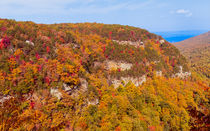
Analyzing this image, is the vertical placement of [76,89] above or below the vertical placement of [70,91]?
above

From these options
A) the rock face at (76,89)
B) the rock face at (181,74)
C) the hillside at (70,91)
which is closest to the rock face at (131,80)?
the hillside at (70,91)

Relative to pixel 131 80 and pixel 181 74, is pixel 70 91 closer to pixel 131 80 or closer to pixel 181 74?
pixel 131 80

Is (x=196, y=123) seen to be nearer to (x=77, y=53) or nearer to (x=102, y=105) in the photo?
(x=102, y=105)

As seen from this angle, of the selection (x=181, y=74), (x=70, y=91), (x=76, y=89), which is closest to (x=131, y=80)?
(x=76, y=89)

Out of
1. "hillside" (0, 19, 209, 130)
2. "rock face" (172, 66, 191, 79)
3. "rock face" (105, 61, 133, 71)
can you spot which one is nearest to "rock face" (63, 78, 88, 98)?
"hillside" (0, 19, 209, 130)

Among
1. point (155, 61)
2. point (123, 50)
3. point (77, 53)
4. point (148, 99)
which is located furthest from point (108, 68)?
point (155, 61)

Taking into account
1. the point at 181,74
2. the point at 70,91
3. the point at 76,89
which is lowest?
the point at 181,74

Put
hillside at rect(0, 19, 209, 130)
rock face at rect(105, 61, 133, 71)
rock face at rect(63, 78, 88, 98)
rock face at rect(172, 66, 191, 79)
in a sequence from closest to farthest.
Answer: hillside at rect(0, 19, 209, 130) < rock face at rect(63, 78, 88, 98) < rock face at rect(105, 61, 133, 71) < rock face at rect(172, 66, 191, 79)

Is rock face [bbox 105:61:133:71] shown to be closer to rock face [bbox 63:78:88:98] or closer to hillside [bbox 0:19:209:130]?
hillside [bbox 0:19:209:130]
